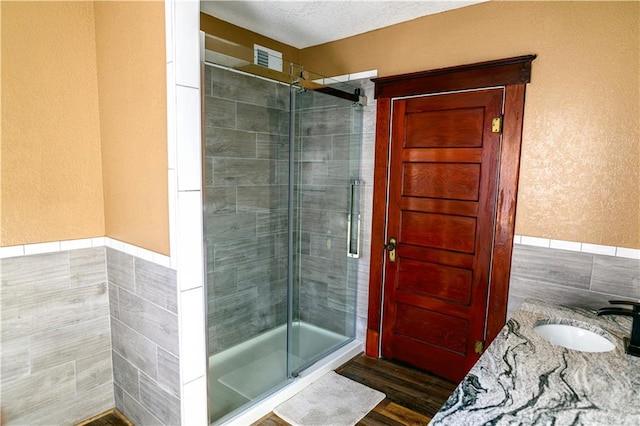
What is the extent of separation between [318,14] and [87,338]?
2.48m

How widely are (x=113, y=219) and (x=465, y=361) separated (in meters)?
2.41

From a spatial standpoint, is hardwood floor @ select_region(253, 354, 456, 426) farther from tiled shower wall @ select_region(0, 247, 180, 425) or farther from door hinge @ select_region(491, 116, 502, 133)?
door hinge @ select_region(491, 116, 502, 133)

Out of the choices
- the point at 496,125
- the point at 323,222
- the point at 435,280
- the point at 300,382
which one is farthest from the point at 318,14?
the point at 300,382

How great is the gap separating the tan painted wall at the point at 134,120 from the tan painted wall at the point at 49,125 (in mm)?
70

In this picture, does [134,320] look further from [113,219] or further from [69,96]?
[69,96]

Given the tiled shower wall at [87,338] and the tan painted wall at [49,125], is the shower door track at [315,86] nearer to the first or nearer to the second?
the tan painted wall at [49,125]

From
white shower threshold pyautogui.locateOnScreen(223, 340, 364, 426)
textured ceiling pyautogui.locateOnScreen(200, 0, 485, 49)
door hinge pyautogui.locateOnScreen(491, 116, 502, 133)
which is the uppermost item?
textured ceiling pyautogui.locateOnScreen(200, 0, 485, 49)

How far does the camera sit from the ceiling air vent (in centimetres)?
245

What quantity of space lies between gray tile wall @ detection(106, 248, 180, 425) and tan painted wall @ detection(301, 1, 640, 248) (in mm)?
2036

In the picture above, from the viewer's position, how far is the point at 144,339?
191 cm

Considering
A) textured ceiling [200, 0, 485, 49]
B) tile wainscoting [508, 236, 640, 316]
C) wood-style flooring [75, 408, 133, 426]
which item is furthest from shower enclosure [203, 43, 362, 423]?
tile wainscoting [508, 236, 640, 316]

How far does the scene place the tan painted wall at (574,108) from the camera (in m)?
1.82

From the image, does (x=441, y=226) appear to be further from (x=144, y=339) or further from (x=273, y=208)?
(x=144, y=339)

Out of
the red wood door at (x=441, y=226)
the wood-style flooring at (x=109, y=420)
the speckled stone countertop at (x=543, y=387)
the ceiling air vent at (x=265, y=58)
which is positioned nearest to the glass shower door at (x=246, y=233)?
the ceiling air vent at (x=265, y=58)
